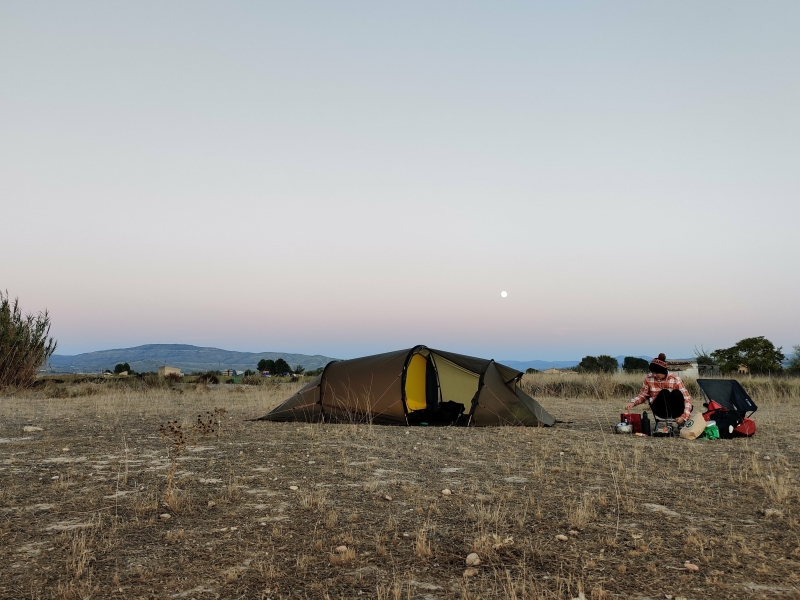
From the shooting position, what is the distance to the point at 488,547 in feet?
16.1

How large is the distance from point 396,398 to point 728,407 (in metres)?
6.23

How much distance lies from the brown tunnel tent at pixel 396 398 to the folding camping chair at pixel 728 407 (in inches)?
121

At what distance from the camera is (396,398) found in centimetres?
1305

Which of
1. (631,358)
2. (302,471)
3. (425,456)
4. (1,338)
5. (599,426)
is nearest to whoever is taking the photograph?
(302,471)

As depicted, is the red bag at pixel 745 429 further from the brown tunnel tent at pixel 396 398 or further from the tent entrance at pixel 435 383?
the tent entrance at pixel 435 383

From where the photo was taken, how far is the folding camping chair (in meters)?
11.4

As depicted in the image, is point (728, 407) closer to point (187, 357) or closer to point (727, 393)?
point (727, 393)

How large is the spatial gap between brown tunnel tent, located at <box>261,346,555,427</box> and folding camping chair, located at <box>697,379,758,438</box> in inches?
121

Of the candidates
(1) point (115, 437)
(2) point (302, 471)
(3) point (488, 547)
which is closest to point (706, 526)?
(3) point (488, 547)

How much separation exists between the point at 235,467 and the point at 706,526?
5334 millimetres

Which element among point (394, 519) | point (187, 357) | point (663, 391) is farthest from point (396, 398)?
point (187, 357)

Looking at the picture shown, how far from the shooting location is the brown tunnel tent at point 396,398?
511 inches

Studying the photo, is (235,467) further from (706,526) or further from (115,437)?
(706,526)

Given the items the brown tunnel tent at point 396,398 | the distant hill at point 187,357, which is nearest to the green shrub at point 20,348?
the brown tunnel tent at point 396,398
